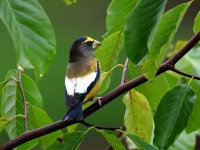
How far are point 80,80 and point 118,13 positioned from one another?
0.61 metres

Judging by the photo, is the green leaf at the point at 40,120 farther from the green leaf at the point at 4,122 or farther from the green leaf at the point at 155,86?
the green leaf at the point at 155,86

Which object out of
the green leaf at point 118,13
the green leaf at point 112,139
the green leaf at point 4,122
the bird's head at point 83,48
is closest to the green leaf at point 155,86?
the green leaf at point 118,13

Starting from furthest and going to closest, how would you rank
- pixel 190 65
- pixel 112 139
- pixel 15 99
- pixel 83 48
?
pixel 83 48 < pixel 190 65 < pixel 15 99 < pixel 112 139

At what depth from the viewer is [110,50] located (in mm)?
1968

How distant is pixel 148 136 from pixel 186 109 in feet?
0.76

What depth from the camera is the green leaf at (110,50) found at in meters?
1.92

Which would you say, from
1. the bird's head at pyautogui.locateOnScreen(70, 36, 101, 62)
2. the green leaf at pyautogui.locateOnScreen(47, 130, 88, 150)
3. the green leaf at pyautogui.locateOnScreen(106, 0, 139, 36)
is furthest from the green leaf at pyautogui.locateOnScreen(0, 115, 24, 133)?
the bird's head at pyautogui.locateOnScreen(70, 36, 101, 62)

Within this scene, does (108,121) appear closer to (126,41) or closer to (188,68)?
(188,68)

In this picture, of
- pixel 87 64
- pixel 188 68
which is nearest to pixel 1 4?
pixel 188 68

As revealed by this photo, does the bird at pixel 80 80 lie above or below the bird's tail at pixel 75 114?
below

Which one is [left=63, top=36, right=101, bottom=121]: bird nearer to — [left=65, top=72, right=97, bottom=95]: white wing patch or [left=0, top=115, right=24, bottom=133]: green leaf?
[left=65, top=72, right=97, bottom=95]: white wing patch

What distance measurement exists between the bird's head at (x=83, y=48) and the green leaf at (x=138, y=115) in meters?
0.84

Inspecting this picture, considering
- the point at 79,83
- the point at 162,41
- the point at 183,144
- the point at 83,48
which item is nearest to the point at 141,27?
the point at 162,41

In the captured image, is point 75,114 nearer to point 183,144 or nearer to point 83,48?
point 183,144
